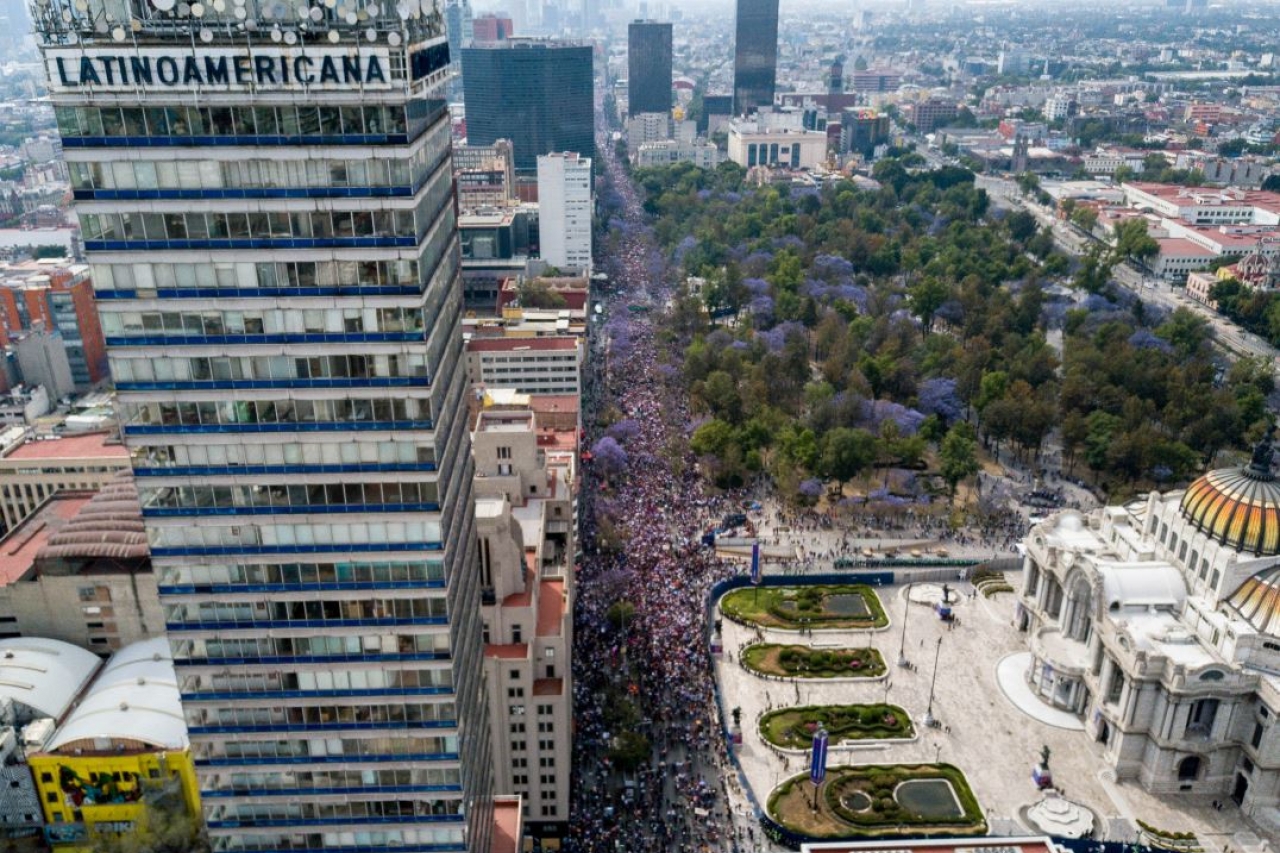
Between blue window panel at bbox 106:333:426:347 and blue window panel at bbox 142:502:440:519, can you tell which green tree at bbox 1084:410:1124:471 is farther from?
blue window panel at bbox 106:333:426:347

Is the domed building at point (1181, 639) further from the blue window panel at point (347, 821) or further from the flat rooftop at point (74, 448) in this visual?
the flat rooftop at point (74, 448)

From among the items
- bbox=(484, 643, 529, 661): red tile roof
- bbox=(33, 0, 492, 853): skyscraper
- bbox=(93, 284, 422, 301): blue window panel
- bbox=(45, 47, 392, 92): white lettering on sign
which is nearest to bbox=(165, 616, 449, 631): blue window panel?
bbox=(33, 0, 492, 853): skyscraper

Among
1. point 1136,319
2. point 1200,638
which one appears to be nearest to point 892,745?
point 1200,638

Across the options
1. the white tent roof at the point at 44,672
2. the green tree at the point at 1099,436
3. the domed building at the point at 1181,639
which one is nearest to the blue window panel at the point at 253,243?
the white tent roof at the point at 44,672

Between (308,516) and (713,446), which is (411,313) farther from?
(713,446)

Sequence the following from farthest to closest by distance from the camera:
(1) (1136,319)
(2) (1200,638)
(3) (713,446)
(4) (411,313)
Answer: (1) (1136,319) → (3) (713,446) → (2) (1200,638) → (4) (411,313)
